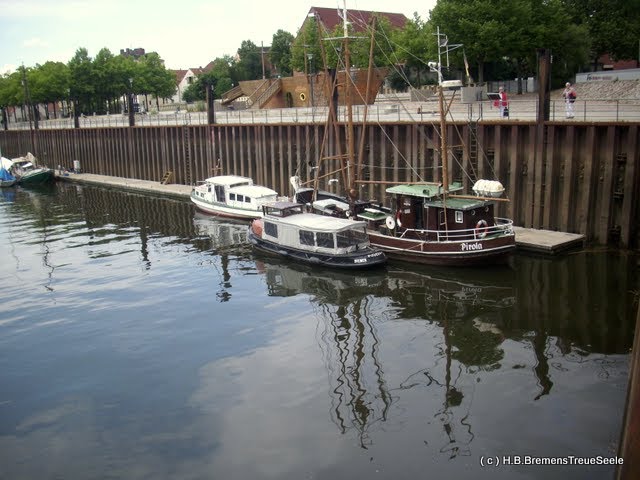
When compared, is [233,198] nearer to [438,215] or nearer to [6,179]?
[438,215]

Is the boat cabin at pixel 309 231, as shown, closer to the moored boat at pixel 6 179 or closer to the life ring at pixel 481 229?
the life ring at pixel 481 229

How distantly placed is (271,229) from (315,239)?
3406mm

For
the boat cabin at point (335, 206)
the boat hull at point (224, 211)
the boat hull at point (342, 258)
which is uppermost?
the boat cabin at point (335, 206)

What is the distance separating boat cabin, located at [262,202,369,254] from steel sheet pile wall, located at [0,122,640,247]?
5.22m

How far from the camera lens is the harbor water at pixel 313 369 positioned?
14328 millimetres

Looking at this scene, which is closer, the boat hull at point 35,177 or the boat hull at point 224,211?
the boat hull at point 224,211

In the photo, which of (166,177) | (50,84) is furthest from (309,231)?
(50,84)

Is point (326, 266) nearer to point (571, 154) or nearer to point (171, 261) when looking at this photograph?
point (171, 261)

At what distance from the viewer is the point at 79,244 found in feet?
123

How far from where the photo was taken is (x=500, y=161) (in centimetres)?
3206

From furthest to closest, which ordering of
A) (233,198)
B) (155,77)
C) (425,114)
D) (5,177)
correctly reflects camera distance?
(155,77)
(5,177)
(425,114)
(233,198)

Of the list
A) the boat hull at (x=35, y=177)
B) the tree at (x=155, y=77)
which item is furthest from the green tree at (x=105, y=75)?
the boat hull at (x=35, y=177)

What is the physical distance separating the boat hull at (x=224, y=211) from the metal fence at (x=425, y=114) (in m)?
7.73

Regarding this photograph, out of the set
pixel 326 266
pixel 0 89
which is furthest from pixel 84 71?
pixel 326 266
